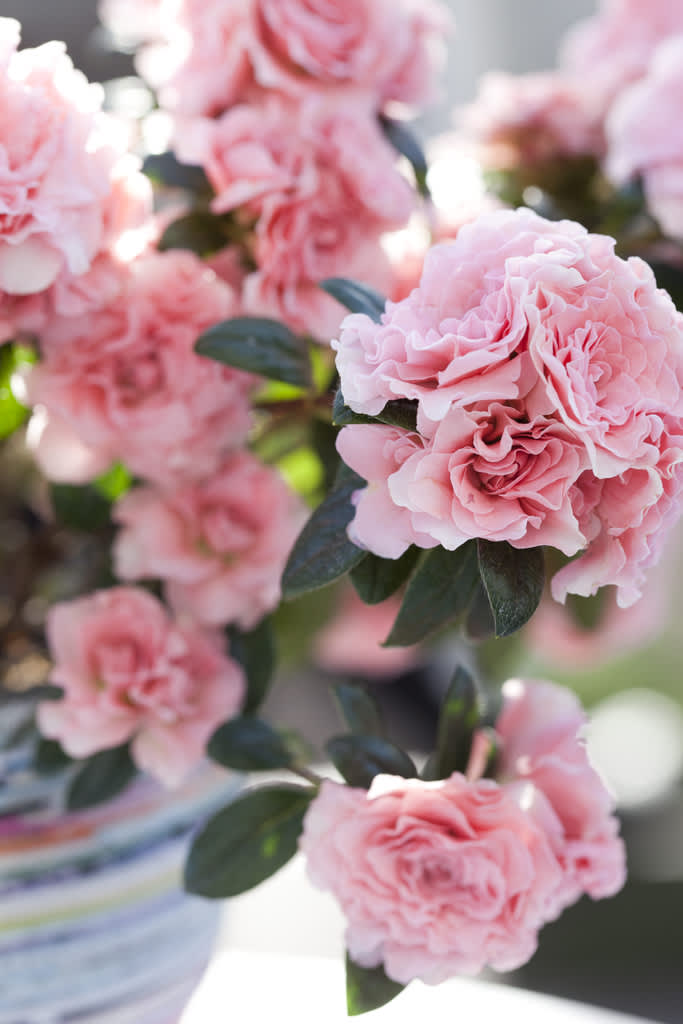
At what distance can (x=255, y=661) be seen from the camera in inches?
21.9

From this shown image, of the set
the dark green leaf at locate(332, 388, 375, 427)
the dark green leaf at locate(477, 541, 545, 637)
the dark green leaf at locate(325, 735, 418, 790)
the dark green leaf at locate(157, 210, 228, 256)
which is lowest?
the dark green leaf at locate(325, 735, 418, 790)

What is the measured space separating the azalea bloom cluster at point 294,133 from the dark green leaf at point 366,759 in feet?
0.59

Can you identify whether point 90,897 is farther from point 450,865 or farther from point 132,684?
point 450,865

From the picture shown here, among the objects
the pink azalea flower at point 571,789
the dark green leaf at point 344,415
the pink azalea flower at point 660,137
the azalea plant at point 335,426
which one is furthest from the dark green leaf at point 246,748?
the pink azalea flower at point 660,137

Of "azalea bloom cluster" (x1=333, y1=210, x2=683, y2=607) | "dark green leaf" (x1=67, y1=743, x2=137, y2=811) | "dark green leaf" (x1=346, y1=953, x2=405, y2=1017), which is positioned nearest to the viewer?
"azalea bloom cluster" (x1=333, y1=210, x2=683, y2=607)

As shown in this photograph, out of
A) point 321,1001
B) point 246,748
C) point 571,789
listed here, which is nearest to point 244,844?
point 246,748

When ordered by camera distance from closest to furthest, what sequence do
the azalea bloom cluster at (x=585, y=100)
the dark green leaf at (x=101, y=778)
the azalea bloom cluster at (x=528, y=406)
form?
the azalea bloom cluster at (x=528, y=406) → the dark green leaf at (x=101, y=778) → the azalea bloom cluster at (x=585, y=100)

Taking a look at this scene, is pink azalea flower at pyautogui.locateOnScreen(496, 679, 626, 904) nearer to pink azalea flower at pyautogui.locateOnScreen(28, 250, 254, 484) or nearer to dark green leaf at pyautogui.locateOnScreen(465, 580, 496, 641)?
dark green leaf at pyautogui.locateOnScreen(465, 580, 496, 641)

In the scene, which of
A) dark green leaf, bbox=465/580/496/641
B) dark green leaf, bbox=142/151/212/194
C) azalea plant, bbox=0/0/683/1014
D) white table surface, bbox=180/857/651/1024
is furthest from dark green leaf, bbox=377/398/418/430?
white table surface, bbox=180/857/651/1024

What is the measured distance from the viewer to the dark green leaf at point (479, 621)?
17.7 inches

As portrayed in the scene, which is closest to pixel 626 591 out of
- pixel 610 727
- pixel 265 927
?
pixel 265 927

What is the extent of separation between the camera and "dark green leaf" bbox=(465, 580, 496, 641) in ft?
1.48

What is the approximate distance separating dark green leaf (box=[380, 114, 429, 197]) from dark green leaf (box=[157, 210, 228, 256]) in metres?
0.10

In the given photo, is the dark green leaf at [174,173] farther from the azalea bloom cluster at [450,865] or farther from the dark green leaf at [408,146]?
the azalea bloom cluster at [450,865]
